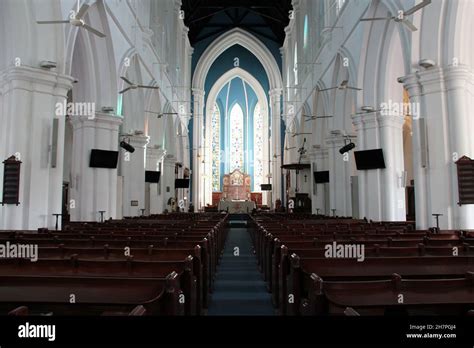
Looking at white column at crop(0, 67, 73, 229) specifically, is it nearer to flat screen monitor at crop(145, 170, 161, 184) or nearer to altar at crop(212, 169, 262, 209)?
flat screen monitor at crop(145, 170, 161, 184)

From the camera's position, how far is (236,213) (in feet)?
88.8

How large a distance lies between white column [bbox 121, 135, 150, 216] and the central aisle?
7500 millimetres

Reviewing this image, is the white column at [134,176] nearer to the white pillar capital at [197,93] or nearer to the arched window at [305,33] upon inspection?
the arched window at [305,33]

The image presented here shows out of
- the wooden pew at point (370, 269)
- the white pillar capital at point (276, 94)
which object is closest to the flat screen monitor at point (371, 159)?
the wooden pew at point (370, 269)

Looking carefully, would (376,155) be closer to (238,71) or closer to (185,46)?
(185,46)

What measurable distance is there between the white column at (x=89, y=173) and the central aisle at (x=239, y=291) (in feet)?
15.8

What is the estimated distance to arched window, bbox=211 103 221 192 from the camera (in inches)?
1487

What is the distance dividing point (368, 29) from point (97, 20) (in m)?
Result: 8.15

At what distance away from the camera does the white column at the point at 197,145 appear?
32.0 meters

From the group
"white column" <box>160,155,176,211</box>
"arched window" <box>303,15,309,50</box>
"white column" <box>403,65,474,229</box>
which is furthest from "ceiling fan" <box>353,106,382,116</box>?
"white column" <box>160,155,176,211</box>

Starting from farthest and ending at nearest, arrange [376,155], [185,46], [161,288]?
[185,46]
[376,155]
[161,288]

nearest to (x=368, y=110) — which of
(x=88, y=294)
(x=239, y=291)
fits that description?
(x=239, y=291)

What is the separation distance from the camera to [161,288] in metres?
2.64

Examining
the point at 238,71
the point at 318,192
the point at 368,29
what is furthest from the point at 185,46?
the point at 368,29
